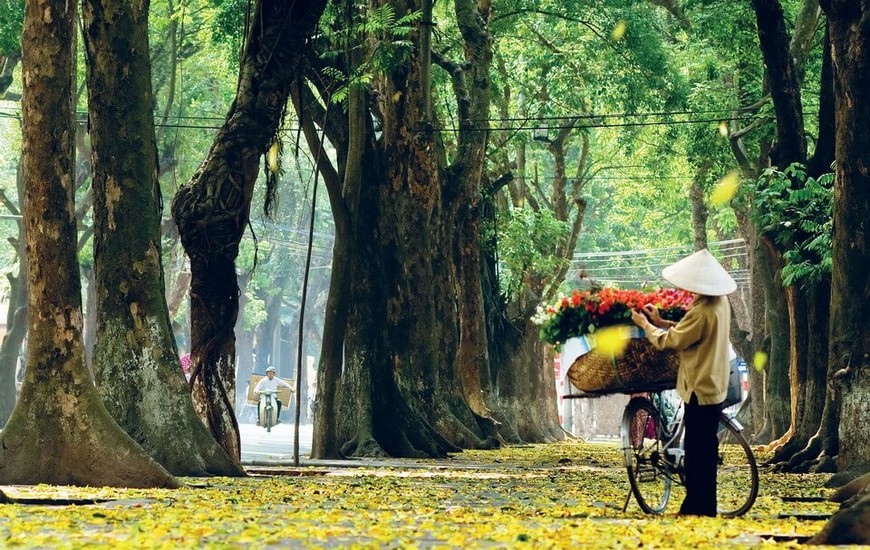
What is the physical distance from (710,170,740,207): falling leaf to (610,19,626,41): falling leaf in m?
3.35

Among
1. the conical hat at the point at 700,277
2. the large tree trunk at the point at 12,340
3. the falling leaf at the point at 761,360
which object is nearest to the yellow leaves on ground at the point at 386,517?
the conical hat at the point at 700,277

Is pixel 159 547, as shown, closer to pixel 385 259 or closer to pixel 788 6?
pixel 385 259

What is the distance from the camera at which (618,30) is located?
30.0 meters

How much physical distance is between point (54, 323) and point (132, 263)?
70.8 inches

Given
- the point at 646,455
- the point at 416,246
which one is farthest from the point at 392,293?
the point at 646,455

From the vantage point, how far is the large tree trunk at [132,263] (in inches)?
571

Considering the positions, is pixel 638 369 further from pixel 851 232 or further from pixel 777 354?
pixel 777 354

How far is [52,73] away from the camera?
13.0 m

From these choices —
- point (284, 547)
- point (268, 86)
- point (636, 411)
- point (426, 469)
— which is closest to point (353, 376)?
point (426, 469)

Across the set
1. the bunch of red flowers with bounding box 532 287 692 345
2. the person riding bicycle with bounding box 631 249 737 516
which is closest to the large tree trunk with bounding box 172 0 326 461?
the bunch of red flowers with bounding box 532 287 692 345

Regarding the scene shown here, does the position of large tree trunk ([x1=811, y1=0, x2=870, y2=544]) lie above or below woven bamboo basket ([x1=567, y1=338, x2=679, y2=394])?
above

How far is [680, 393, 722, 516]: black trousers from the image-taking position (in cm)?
1014

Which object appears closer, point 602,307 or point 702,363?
point 702,363

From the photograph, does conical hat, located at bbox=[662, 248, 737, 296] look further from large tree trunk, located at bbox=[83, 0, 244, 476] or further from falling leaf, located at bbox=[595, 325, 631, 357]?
large tree trunk, located at bbox=[83, 0, 244, 476]
